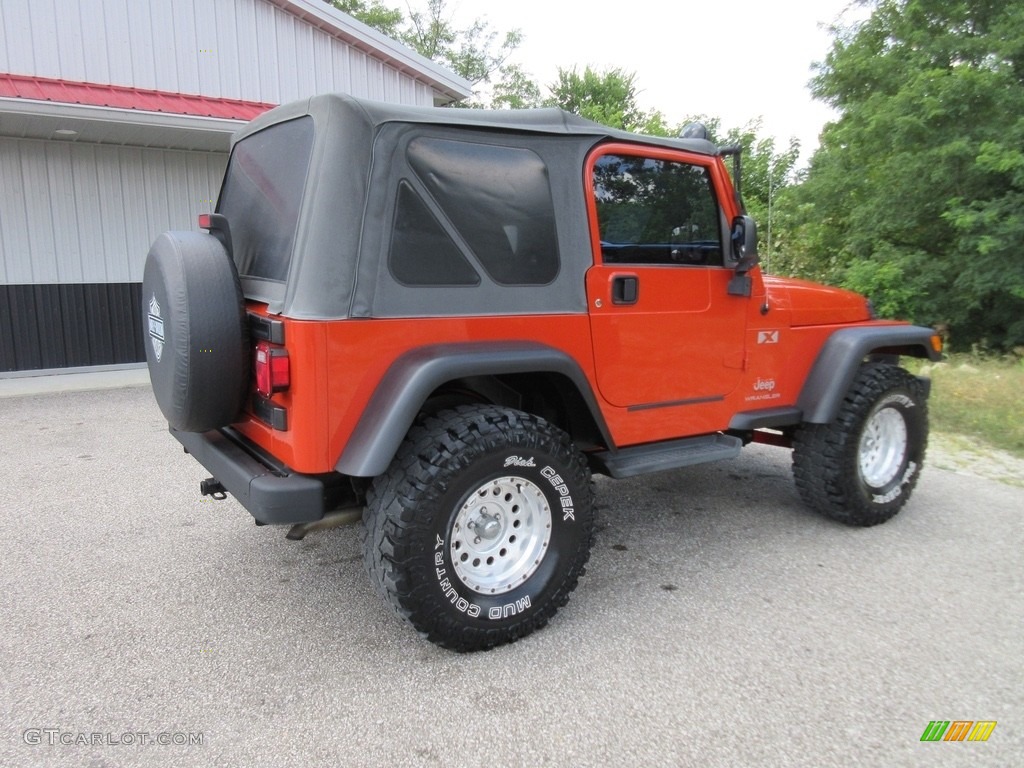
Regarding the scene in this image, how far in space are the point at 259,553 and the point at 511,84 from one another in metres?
37.0

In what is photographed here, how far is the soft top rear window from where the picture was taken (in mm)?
2773

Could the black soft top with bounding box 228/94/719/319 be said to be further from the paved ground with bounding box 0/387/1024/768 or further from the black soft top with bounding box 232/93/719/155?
the paved ground with bounding box 0/387/1024/768

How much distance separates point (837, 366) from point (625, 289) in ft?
5.00

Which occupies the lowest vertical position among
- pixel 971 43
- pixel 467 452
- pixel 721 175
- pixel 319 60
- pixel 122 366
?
pixel 122 366

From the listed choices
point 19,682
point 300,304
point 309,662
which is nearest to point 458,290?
point 300,304

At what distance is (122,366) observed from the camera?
31.3ft

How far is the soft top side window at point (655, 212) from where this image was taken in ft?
10.5

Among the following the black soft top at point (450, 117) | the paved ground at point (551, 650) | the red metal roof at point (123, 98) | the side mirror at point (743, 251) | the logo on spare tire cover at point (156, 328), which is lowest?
the paved ground at point (551, 650)

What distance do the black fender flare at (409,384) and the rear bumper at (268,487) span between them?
161 millimetres

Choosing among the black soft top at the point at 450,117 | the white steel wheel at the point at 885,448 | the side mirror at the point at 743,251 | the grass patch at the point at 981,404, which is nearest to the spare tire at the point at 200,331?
the black soft top at the point at 450,117

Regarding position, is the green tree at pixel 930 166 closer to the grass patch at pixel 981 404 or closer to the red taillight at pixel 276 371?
the grass patch at pixel 981 404

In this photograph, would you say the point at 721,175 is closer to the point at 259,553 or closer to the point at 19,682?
the point at 259,553

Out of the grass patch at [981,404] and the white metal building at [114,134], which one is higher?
the white metal building at [114,134]

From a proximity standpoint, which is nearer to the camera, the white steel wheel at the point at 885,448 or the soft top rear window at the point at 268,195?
the soft top rear window at the point at 268,195
